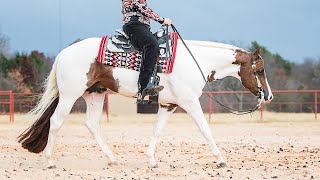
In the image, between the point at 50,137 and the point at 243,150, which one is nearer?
the point at 50,137

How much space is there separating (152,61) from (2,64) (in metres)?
46.7

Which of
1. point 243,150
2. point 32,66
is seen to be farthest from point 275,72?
point 243,150

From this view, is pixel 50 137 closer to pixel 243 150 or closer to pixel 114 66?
pixel 114 66

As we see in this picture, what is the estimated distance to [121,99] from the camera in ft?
113

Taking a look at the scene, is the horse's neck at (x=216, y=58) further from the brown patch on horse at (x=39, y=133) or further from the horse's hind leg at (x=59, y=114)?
the brown patch on horse at (x=39, y=133)

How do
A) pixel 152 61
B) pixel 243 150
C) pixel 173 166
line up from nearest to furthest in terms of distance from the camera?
pixel 152 61
pixel 173 166
pixel 243 150

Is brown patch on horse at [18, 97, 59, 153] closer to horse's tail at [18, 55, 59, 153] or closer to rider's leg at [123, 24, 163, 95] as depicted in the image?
horse's tail at [18, 55, 59, 153]

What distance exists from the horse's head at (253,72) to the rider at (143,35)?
1.25 m

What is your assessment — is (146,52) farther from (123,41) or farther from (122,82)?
(122,82)

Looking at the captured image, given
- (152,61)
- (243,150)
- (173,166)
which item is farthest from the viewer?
(243,150)

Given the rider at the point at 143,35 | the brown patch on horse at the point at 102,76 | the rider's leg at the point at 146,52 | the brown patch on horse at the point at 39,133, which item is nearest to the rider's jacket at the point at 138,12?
the rider at the point at 143,35

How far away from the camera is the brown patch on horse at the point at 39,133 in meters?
7.97

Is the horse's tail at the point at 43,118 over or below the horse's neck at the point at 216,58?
below

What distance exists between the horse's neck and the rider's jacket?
72cm
